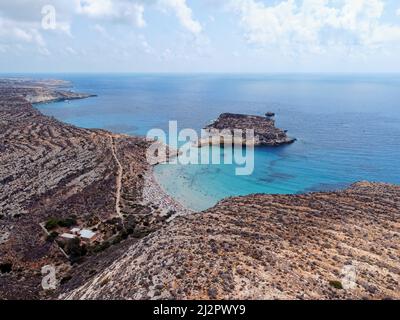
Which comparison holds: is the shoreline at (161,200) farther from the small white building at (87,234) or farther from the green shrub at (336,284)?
the green shrub at (336,284)

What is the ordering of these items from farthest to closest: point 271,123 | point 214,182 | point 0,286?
1. point 271,123
2. point 214,182
3. point 0,286

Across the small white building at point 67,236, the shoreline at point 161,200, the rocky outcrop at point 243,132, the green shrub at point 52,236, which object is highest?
the rocky outcrop at point 243,132

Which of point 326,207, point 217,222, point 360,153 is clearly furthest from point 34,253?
point 360,153

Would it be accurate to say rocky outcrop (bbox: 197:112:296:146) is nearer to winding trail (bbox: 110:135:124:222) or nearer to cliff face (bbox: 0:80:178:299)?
cliff face (bbox: 0:80:178:299)

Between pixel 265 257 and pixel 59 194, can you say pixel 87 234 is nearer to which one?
pixel 59 194

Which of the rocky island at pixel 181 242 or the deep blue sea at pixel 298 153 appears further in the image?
the deep blue sea at pixel 298 153

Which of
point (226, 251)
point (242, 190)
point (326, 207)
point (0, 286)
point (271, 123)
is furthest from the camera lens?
point (271, 123)

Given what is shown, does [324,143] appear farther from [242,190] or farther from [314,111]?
[314,111]

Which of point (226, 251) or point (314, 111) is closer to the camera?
point (226, 251)

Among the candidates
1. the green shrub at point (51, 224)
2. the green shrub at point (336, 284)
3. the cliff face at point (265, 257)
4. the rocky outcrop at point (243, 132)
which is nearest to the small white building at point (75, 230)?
the green shrub at point (51, 224)
